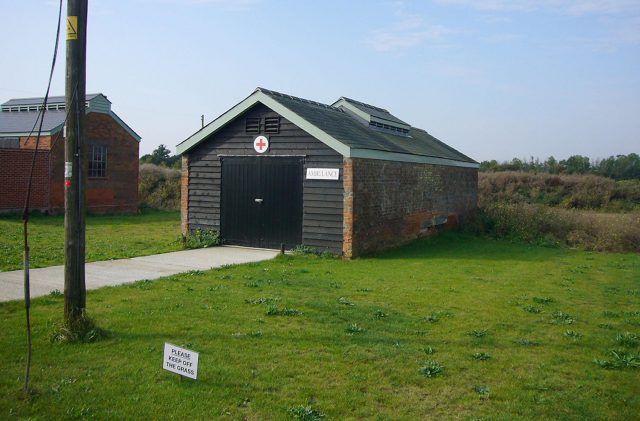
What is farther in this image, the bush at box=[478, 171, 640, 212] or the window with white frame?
the bush at box=[478, 171, 640, 212]

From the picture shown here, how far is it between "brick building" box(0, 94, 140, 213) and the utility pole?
750 inches

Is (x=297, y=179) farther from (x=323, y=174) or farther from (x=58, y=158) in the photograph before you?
(x=58, y=158)

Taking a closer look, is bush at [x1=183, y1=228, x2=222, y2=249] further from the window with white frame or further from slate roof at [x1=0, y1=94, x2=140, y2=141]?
the window with white frame

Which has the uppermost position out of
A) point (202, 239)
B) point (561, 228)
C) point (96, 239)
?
point (561, 228)

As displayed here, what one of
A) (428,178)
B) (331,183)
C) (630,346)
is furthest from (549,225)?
(630,346)

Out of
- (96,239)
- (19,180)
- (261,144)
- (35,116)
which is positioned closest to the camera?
(261,144)

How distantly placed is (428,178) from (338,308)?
1175 cm

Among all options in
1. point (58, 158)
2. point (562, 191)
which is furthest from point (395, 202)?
point (562, 191)

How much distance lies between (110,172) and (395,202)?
18.5 m

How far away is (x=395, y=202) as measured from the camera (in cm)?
1734

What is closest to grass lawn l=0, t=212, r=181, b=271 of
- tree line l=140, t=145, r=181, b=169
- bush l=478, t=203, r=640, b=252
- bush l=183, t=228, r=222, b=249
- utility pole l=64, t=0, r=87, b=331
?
bush l=183, t=228, r=222, b=249

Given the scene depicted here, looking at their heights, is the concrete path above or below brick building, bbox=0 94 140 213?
below

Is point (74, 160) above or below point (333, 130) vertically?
below

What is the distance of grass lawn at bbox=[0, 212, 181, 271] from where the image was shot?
1364 centimetres
